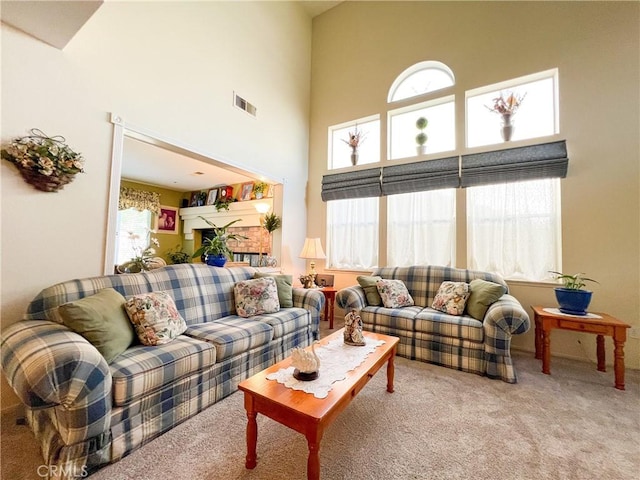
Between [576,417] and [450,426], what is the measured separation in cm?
91

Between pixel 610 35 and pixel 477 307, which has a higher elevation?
pixel 610 35

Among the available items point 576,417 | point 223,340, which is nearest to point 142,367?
point 223,340

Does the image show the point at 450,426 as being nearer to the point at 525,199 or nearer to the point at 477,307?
the point at 477,307

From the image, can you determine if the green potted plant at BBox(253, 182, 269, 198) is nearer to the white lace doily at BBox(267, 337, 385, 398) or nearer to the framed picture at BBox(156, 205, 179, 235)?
the framed picture at BBox(156, 205, 179, 235)

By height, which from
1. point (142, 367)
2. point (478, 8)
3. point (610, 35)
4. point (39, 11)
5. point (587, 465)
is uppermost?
point (478, 8)

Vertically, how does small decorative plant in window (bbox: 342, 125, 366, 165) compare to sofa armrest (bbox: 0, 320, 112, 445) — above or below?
above

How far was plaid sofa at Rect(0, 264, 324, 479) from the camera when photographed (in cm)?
119

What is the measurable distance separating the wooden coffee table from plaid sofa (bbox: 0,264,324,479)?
596mm

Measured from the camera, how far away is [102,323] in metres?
1.57

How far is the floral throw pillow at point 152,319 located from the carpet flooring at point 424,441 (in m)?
0.58

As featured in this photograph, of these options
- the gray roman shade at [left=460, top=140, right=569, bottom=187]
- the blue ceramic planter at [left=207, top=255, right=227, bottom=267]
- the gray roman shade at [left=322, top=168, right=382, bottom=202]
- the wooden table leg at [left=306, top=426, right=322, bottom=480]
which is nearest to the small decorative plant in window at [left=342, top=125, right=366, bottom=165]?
the gray roman shade at [left=322, top=168, right=382, bottom=202]

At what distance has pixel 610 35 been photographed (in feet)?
9.27

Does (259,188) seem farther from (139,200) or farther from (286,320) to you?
(139,200)

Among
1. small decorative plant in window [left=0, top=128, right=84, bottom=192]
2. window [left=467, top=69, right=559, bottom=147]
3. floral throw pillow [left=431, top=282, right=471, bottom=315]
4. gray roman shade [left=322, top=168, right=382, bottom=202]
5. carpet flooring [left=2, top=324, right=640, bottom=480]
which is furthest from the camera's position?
gray roman shade [left=322, top=168, right=382, bottom=202]
